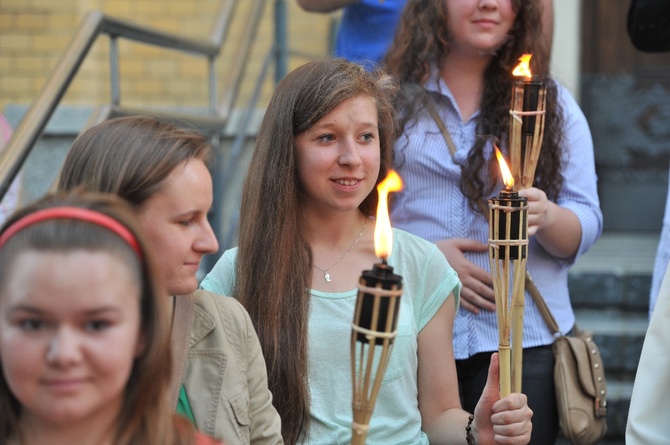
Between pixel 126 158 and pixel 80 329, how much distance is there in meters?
0.56

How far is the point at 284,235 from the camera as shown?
2906 millimetres

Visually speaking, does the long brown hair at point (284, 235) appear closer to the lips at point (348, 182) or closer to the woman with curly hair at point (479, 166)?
the lips at point (348, 182)

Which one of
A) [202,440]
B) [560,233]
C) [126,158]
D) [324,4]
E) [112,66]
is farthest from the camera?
[112,66]

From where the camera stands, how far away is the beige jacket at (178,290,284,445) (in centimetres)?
230

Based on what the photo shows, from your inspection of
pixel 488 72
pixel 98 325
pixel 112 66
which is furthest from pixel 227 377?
pixel 112 66

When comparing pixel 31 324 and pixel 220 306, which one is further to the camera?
pixel 220 306

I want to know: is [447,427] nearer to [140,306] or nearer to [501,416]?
[501,416]

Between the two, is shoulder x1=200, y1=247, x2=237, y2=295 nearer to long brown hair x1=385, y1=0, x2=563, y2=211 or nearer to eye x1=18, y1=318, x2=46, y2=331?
long brown hair x1=385, y1=0, x2=563, y2=211

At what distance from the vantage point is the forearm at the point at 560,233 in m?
3.26

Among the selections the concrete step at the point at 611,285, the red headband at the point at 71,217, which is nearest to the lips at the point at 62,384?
the red headband at the point at 71,217

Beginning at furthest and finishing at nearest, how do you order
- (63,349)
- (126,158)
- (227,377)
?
(227,377) < (126,158) < (63,349)

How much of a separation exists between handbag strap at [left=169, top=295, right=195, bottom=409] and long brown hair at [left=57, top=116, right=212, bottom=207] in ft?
0.93

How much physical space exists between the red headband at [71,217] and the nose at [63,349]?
19cm

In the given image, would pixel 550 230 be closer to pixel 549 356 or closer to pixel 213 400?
pixel 549 356
